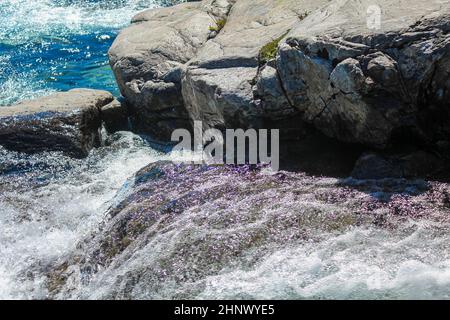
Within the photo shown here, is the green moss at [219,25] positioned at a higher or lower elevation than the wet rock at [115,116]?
higher

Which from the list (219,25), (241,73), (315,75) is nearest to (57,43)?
(219,25)

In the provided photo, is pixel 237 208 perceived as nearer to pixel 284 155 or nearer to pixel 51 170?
pixel 284 155

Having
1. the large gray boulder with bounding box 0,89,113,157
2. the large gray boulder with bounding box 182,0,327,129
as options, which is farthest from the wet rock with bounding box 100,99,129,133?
the large gray boulder with bounding box 182,0,327,129

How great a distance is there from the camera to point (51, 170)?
41.8 ft

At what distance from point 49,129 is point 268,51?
17.7 ft

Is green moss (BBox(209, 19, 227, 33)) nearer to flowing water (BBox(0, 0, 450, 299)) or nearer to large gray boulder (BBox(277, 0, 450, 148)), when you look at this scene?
flowing water (BBox(0, 0, 450, 299))

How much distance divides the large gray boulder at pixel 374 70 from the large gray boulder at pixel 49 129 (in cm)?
518

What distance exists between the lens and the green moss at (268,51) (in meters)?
11.6

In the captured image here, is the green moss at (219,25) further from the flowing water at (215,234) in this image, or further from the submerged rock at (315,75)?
the flowing water at (215,234)

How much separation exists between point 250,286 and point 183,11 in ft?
36.1

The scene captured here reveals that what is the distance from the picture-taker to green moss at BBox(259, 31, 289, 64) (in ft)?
38.0

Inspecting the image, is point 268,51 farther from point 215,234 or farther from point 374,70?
point 215,234

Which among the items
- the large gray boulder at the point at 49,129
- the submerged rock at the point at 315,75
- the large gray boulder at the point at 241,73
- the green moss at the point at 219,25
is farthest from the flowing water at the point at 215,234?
the green moss at the point at 219,25

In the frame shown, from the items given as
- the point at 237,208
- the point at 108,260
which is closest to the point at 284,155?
the point at 237,208
